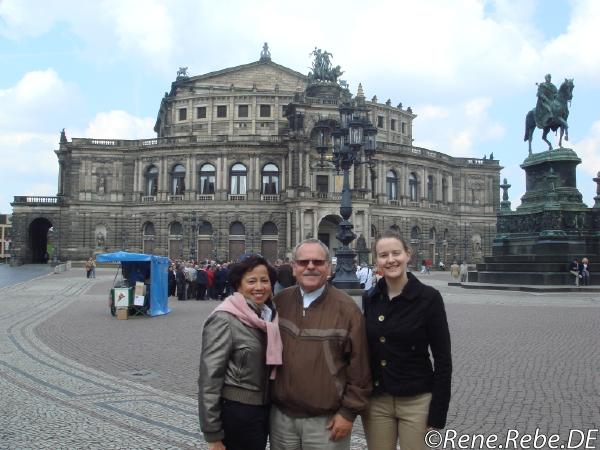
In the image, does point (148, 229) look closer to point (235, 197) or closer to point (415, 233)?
point (235, 197)

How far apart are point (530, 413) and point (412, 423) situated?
3820 millimetres

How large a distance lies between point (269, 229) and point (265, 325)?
190ft

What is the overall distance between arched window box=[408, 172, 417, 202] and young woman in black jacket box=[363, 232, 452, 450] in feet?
208

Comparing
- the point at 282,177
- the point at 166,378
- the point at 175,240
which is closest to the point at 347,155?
the point at 166,378

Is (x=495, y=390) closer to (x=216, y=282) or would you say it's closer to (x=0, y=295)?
(x=216, y=282)

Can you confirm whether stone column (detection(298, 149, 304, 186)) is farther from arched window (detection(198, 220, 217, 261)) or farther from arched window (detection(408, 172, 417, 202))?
arched window (detection(408, 172, 417, 202))

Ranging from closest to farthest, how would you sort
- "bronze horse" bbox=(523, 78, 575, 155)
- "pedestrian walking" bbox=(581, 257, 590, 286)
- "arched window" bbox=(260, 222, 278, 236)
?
"pedestrian walking" bbox=(581, 257, 590, 286), "bronze horse" bbox=(523, 78, 575, 155), "arched window" bbox=(260, 222, 278, 236)

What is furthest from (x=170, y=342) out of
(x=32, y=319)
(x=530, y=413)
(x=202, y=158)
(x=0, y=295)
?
(x=202, y=158)

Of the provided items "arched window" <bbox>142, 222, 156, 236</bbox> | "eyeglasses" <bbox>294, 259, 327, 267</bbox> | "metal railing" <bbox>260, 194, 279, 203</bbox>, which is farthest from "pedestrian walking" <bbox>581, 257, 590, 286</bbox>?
"arched window" <bbox>142, 222, 156, 236</bbox>

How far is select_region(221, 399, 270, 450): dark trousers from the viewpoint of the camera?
3.89 m

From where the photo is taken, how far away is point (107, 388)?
8.80 metres

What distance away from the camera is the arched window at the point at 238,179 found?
2488 inches

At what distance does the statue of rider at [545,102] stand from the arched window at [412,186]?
36696mm

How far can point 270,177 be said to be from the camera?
6334 centimetres
